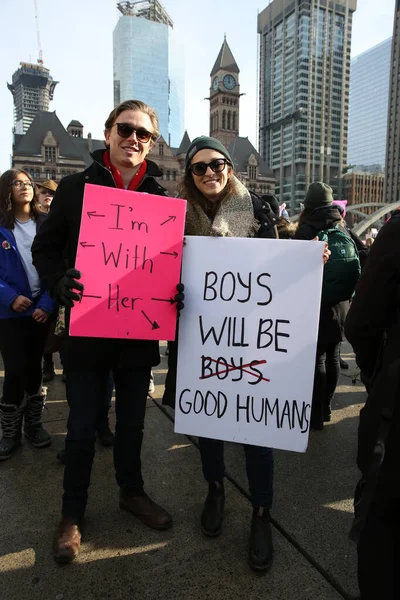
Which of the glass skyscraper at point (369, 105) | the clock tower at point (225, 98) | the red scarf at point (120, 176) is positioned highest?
the glass skyscraper at point (369, 105)

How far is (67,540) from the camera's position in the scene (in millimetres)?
1971

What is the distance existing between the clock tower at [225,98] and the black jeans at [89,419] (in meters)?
83.4

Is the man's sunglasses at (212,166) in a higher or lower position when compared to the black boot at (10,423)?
higher

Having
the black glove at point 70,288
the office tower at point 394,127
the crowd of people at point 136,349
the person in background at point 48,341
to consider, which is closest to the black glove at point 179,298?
the crowd of people at point 136,349

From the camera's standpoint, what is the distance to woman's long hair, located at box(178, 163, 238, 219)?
2164 mm

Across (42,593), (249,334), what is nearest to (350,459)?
(249,334)

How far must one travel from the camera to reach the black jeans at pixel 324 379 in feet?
10.8

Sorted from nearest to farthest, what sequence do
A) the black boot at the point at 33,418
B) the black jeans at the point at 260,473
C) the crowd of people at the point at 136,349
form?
the crowd of people at the point at 136,349 → the black jeans at the point at 260,473 → the black boot at the point at 33,418

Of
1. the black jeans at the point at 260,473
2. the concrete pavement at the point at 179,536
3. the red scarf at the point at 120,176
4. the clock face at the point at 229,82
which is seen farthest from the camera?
the clock face at the point at 229,82

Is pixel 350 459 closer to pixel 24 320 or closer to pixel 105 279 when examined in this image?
pixel 105 279

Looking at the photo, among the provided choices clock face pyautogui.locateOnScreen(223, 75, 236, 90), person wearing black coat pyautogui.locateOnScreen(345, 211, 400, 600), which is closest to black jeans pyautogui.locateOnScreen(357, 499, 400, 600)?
person wearing black coat pyautogui.locateOnScreen(345, 211, 400, 600)

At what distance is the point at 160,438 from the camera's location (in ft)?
10.5

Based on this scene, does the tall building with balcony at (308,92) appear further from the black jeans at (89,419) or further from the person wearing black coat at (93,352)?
the black jeans at (89,419)

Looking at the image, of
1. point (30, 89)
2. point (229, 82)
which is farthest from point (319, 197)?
point (30, 89)
